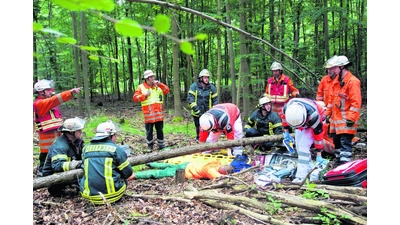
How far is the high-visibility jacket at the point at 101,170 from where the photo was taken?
3.91 metres

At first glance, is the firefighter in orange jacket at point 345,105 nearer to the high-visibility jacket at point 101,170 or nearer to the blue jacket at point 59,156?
the high-visibility jacket at point 101,170

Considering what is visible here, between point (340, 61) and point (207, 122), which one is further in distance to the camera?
point (207, 122)

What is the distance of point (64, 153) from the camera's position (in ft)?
14.3

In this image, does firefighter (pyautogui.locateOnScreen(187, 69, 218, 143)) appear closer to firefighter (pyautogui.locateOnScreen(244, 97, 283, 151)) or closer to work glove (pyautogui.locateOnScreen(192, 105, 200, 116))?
work glove (pyautogui.locateOnScreen(192, 105, 200, 116))

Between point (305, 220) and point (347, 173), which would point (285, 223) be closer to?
point (305, 220)

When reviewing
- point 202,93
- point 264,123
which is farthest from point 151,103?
point 264,123

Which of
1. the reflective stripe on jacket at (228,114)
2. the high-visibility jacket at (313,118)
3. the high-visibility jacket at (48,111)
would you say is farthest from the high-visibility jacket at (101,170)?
the high-visibility jacket at (313,118)

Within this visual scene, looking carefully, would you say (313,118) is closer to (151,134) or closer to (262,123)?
(262,123)

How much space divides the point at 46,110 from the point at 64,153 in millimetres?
955

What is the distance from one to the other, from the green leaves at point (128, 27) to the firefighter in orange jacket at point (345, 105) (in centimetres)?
489

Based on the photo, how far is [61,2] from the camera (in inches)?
36.2

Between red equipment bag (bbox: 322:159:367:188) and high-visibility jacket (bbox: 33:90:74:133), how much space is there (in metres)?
4.04

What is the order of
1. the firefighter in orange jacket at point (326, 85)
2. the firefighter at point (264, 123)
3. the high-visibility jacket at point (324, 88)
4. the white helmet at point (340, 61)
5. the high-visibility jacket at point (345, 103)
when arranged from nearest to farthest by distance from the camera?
the high-visibility jacket at point (345, 103) → the white helmet at point (340, 61) → the firefighter in orange jacket at point (326, 85) → the high-visibility jacket at point (324, 88) → the firefighter at point (264, 123)
